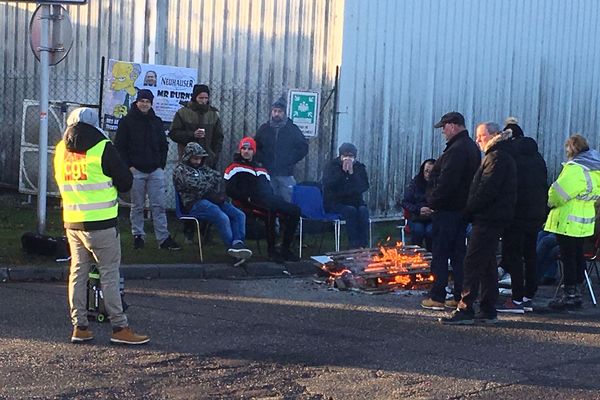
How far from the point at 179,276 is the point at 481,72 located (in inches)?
318

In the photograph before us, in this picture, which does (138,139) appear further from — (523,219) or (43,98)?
(523,219)

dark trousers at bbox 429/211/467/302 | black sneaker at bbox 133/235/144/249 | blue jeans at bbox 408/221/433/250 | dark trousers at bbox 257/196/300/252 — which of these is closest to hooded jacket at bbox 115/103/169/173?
black sneaker at bbox 133/235/144/249

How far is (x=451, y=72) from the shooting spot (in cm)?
1706

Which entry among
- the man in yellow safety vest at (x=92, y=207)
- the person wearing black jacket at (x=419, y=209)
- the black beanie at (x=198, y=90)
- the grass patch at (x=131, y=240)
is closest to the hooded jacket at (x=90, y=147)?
the man in yellow safety vest at (x=92, y=207)

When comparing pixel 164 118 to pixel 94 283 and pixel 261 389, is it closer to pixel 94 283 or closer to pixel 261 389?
pixel 94 283

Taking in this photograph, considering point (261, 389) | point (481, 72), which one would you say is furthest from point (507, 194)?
point (481, 72)

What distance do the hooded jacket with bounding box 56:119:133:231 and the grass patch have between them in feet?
Answer: 11.6

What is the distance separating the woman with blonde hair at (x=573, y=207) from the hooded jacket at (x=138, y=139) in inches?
192

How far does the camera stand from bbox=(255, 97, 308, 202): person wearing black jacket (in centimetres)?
1401

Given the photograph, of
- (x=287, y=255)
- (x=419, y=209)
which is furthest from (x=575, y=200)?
(x=287, y=255)

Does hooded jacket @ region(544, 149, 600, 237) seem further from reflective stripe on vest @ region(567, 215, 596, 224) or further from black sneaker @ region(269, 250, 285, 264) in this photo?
black sneaker @ region(269, 250, 285, 264)

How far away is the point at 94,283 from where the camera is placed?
852cm

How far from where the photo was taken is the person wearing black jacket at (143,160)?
1256 centimetres

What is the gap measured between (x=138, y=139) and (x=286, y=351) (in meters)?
5.24
